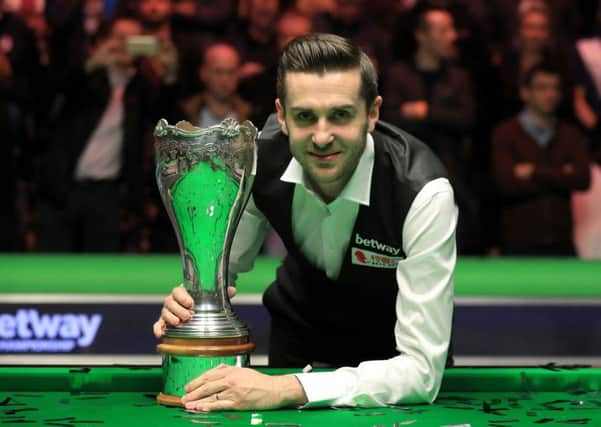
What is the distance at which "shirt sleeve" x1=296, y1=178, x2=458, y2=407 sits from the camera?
7.79 feet

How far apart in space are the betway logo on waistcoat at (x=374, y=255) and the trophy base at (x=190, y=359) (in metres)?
0.56

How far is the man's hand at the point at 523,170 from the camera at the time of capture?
18.8ft

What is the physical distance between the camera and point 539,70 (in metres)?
5.80

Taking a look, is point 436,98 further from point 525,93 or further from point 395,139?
point 395,139

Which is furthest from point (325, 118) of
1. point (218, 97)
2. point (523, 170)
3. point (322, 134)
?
point (523, 170)

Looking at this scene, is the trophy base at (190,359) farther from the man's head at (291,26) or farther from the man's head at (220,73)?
the man's head at (291,26)

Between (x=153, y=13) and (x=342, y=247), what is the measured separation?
3.39 m

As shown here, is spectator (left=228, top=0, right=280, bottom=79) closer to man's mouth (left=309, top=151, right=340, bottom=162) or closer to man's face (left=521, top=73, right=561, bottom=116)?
man's face (left=521, top=73, right=561, bottom=116)

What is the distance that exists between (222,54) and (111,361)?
5.78 ft

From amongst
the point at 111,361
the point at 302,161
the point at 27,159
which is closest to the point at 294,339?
the point at 302,161

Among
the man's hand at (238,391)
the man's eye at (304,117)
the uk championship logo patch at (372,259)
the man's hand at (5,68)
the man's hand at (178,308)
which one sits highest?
the man's hand at (5,68)

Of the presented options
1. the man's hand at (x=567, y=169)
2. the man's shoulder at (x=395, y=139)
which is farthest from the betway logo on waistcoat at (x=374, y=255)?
the man's hand at (x=567, y=169)

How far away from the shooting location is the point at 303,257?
3.07 meters

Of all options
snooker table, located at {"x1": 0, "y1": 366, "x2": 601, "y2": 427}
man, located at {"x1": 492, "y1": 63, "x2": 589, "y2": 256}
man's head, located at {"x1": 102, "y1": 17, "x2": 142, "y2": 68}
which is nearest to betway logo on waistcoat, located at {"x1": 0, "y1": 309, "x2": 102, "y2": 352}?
man's head, located at {"x1": 102, "y1": 17, "x2": 142, "y2": 68}
